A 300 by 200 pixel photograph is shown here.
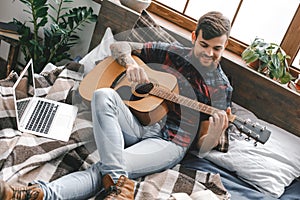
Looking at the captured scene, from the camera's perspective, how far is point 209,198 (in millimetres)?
1455

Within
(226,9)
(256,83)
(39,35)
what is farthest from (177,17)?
(39,35)

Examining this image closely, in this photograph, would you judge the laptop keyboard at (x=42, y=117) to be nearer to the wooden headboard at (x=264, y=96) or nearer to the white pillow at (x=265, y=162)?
the white pillow at (x=265, y=162)

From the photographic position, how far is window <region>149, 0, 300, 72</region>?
2.09m

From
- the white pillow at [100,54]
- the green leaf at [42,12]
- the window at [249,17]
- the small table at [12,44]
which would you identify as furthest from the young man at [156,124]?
the small table at [12,44]

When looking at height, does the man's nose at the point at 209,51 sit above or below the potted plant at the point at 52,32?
above

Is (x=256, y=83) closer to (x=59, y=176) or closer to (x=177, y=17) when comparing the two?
(x=177, y=17)

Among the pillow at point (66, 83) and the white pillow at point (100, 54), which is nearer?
the pillow at point (66, 83)

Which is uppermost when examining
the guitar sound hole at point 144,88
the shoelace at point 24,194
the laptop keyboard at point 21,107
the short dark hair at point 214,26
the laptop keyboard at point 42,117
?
the short dark hair at point 214,26

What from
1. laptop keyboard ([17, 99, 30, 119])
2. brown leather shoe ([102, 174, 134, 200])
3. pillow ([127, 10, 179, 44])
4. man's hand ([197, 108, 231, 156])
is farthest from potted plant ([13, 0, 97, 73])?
brown leather shoe ([102, 174, 134, 200])

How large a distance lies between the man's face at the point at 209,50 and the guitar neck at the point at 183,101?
178 millimetres

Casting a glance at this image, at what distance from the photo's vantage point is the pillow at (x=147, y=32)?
201 centimetres

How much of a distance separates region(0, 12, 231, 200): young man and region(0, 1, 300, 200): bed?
75mm

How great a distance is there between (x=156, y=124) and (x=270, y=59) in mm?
646

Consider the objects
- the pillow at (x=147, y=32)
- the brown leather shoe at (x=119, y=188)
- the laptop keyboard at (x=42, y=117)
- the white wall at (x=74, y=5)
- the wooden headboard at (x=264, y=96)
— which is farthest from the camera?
the white wall at (x=74, y=5)
